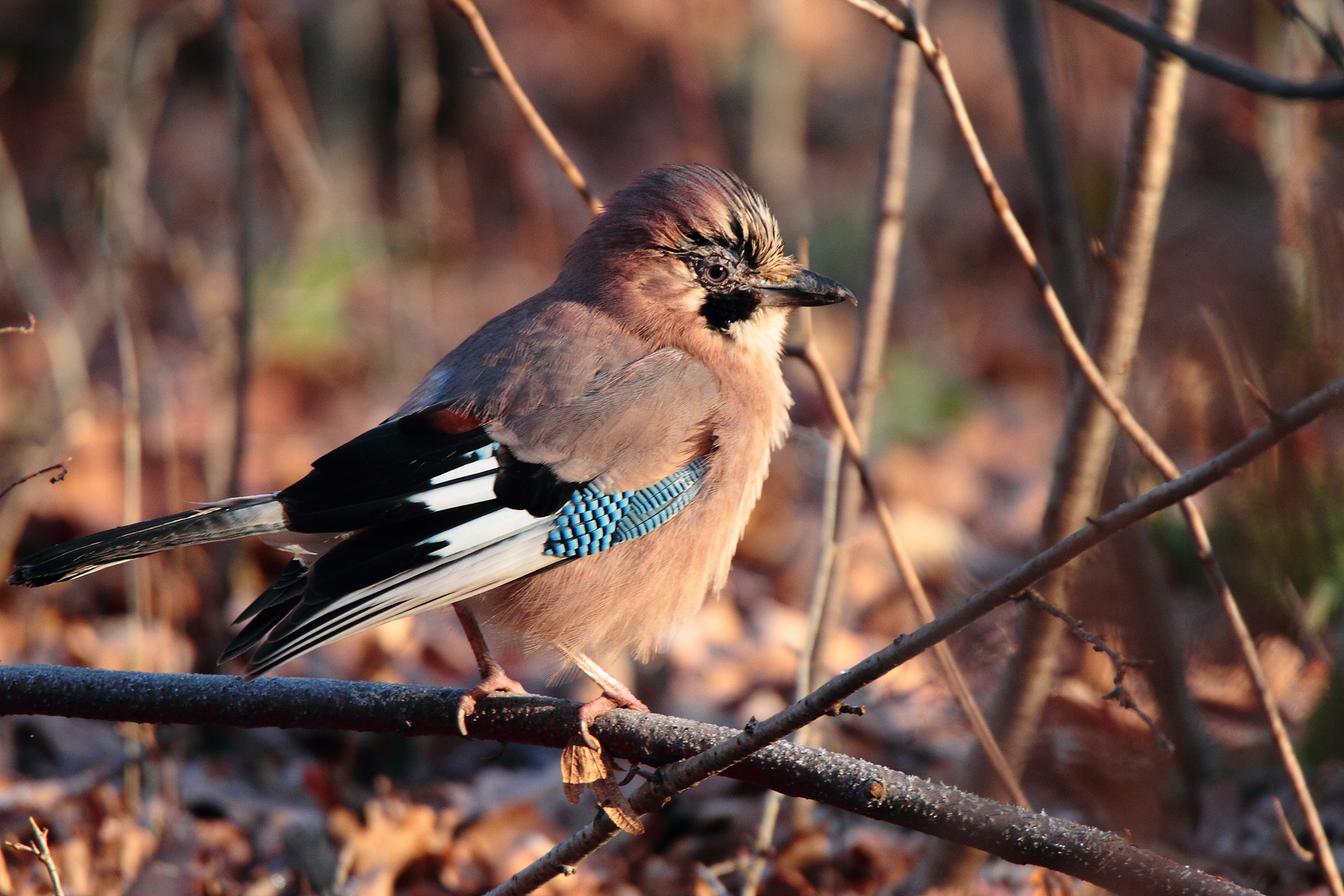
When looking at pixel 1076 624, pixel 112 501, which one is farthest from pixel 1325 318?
pixel 112 501

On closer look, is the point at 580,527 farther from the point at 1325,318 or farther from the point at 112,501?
the point at 112,501

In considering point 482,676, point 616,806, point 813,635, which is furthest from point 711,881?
point 616,806

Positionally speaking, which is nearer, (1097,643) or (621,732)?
(1097,643)

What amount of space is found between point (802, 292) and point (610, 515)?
0.84 meters

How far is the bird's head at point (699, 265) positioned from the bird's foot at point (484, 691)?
101 cm

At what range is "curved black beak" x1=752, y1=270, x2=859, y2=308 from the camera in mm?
3201

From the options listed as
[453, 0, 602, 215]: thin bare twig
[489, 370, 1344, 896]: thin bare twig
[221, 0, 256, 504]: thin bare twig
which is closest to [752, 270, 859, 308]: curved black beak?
[453, 0, 602, 215]: thin bare twig

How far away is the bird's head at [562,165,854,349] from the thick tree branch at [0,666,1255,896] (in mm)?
1141

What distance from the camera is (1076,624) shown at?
1917 mm

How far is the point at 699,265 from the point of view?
10.8 ft

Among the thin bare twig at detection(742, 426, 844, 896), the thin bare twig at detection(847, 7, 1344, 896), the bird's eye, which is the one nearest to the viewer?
the thin bare twig at detection(847, 7, 1344, 896)

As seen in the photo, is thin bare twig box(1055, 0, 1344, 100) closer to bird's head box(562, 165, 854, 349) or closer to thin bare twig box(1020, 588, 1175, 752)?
thin bare twig box(1020, 588, 1175, 752)

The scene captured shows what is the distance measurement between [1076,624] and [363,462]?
150 centimetres

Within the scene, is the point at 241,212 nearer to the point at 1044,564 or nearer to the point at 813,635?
the point at 813,635
